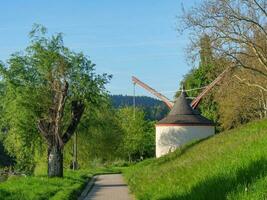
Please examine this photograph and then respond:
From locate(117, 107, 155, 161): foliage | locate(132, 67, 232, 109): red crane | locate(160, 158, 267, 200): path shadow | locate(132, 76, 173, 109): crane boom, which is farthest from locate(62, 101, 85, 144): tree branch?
locate(117, 107, 155, 161): foliage

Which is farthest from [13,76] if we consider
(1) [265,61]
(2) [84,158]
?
(2) [84,158]

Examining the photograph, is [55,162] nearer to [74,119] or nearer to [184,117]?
[74,119]

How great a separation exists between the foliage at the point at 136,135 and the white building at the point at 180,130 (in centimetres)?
2383

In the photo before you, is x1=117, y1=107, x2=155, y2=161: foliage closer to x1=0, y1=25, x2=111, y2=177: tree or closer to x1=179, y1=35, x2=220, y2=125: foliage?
x1=179, y1=35, x2=220, y2=125: foliage

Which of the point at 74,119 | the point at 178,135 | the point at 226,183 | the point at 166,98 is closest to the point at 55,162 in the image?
the point at 74,119

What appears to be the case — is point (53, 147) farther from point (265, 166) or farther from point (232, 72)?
point (265, 166)

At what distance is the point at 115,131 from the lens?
206ft

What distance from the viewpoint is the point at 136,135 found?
78.0 m

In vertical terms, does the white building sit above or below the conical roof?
below

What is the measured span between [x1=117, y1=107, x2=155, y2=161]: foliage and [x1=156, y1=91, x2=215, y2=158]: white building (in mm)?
23827

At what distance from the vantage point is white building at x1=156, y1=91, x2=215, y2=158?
155 ft

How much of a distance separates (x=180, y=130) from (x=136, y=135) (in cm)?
3046

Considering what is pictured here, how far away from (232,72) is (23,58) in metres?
13.6

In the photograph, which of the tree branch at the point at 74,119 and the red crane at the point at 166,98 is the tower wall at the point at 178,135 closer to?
the red crane at the point at 166,98
